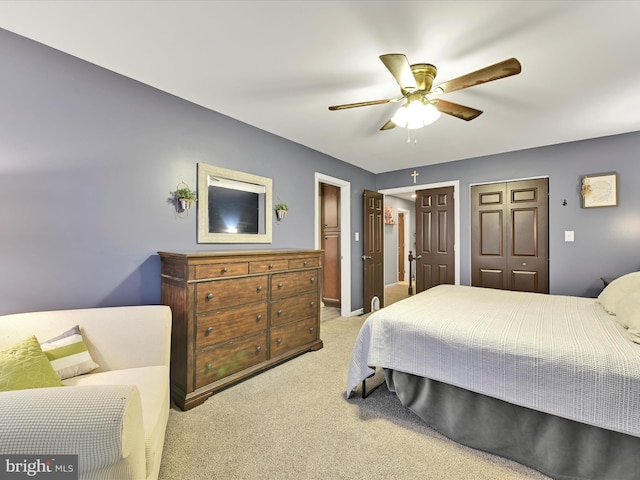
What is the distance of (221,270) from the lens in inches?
89.4

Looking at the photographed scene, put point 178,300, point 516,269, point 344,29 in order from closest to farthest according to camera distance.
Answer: point 344,29 → point 178,300 → point 516,269

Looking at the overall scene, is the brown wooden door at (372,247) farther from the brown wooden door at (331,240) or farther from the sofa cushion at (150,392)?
the sofa cushion at (150,392)

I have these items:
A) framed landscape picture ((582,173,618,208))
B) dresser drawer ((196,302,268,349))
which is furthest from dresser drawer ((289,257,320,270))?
framed landscape picture ((582,173,618,208))

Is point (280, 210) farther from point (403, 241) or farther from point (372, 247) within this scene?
point (403, 241)

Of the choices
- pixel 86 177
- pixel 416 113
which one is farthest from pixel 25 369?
pixel 416 113

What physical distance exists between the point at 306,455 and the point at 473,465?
2.94 ft

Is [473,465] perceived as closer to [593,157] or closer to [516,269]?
[516,269]

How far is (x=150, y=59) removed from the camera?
2.00m

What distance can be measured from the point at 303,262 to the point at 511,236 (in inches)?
117

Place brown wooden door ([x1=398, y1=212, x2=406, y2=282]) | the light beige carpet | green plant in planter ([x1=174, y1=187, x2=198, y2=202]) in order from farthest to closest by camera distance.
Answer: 1. brown wooden door ([x1=398, y1=212, x2=406, y2=282])
2. green plant in planter ([x1=174, y1=187, x2=198, y2=202])
3. the light beige carpet

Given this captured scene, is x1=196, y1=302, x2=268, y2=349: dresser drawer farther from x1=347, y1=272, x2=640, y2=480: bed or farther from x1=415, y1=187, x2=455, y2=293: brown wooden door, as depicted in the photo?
x1=415, y1=187, x2=455, y2=293: brown wooden door

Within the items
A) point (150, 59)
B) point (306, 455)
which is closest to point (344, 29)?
point (150, 59)

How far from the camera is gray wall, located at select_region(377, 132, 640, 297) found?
10.6 feet

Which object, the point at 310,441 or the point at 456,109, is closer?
the point at 310,441
